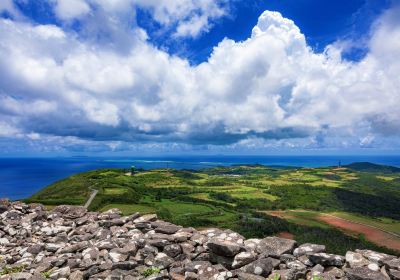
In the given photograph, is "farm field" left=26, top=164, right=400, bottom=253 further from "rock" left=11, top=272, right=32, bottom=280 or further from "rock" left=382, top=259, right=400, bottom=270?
"rock" left=382, top=259, right=400, bottom=270

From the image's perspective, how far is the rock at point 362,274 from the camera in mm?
8461

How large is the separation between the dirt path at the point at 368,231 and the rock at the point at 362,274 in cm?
8439

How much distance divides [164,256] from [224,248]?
7.46 feet

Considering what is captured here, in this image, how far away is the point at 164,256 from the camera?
36.7ft

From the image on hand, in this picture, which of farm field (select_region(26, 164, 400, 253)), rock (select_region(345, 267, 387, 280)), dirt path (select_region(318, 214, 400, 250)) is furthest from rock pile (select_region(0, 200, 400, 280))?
dirt path (select_region(318, 214, 400, 250))

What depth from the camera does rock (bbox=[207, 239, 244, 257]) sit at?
10.7m

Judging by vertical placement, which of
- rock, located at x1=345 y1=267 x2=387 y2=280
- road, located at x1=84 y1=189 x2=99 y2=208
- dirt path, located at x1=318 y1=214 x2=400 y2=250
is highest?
rock, located at x1=345 y1=267 x2=387 y2=280

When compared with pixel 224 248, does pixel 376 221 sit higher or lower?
lower

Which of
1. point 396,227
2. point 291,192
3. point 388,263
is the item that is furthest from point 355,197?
point 388,263

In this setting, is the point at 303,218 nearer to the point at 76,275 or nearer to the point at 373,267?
the point at 373,267

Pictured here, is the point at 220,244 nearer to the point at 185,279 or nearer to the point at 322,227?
the point at 185,279

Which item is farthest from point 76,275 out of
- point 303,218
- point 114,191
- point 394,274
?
point 303,218

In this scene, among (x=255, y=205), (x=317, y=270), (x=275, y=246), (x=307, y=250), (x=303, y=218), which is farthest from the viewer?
(x=255, y=205)

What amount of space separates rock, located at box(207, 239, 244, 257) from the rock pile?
3 cm
